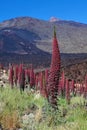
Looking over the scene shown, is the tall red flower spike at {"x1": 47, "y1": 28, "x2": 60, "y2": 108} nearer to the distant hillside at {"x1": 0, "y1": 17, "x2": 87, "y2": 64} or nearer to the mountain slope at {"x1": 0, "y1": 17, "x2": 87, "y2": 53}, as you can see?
the distant hillside at {"x1": 0, "y1": 17, "x2": 87, "y2": 64}

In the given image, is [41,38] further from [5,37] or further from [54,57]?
[54,57]

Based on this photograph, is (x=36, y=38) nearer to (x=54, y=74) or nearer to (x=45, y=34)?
(x=45, y=34)

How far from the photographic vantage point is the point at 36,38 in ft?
465

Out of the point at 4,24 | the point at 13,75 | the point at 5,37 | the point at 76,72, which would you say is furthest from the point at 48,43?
the point at 13,75

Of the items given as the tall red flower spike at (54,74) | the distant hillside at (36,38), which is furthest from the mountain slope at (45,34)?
the tall red flower spike at (54,74)

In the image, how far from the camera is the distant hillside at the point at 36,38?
111 m

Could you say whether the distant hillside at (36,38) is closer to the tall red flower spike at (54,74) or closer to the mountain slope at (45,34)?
the mountain slope at (45,34)

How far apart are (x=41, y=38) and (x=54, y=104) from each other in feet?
446

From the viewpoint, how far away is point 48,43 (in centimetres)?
12500

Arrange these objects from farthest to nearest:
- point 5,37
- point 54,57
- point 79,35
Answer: point 79,35 → point 5,37 → point 54,57

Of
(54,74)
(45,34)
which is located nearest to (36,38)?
(45,34)

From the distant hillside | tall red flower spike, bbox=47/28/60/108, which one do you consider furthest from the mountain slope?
tall red flower spike, bbox=47/28/60/108

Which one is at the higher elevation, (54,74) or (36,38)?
(36,38)

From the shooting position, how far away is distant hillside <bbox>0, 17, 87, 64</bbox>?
111 metres
